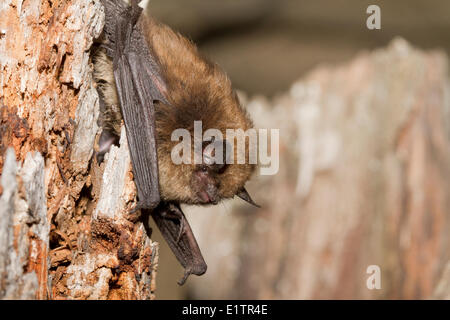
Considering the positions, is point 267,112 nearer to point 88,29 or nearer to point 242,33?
point 242,33

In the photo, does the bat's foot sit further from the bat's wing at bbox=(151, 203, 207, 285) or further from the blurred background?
the blurred background

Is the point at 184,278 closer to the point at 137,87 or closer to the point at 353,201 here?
the point at 137,87

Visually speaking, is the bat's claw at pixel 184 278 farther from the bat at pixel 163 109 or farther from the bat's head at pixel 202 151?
the bat's head at pixel 202 151

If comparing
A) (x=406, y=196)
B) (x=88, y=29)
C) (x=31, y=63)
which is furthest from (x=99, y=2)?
(x=406, y=196)

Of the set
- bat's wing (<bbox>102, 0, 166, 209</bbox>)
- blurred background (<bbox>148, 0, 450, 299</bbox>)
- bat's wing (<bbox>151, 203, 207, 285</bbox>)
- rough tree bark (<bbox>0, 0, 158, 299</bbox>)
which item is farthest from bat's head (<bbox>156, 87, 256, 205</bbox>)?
blurred background (<bbox>148, 0, 450, 299</bbox>)

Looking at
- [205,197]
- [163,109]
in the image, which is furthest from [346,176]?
[163,109]

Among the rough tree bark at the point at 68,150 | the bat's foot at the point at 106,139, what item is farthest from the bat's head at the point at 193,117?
the rough tree bark at the point at 68,150
